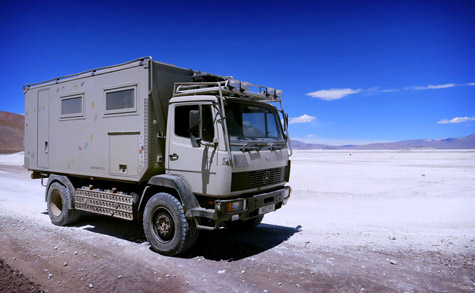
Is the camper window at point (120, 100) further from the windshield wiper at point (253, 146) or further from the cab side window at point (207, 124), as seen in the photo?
the windshield wiper at point (253, 146)

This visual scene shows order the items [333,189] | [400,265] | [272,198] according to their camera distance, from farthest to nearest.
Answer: [333,189]
[272,198]
[400,265]

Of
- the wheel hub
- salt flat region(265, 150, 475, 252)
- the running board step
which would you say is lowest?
salt flat region(265, 150, 475, 252)

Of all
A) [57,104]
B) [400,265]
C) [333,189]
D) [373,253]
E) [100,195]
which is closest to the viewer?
[400,265]

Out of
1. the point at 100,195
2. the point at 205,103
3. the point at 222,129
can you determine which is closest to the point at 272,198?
the point at 222,129

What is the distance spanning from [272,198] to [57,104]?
6.45 meters

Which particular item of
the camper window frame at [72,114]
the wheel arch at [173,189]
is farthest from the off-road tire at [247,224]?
the camper window frame at [72,114]

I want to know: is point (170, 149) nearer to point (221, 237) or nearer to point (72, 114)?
point (221, 237)

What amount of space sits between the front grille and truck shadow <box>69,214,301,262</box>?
140 cm

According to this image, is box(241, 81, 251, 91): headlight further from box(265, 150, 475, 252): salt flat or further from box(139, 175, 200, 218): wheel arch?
box(265, 150, 475, 252): salt flat

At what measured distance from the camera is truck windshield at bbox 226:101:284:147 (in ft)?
21.9

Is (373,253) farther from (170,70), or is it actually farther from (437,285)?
(170,70)

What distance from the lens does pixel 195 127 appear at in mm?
6531

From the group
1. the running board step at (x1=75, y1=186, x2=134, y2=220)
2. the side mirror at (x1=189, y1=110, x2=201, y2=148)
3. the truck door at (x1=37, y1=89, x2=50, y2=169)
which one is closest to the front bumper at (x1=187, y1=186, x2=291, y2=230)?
the side mirror at (x1=189, y1=110, x2=201, y2=148)

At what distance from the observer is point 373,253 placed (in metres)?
6.88
